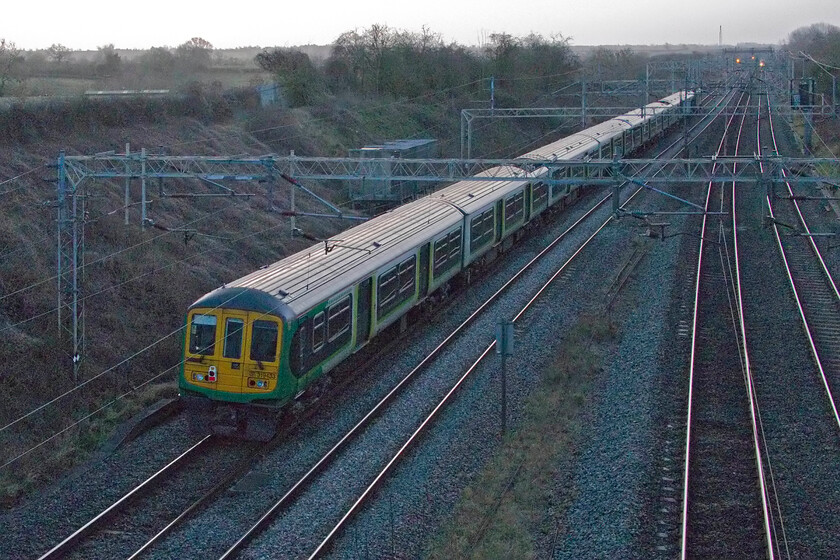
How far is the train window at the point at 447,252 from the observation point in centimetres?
1786

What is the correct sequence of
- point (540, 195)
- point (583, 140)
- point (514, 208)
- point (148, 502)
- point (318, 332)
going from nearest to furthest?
point (148, 502), point (318, 332), point (514, 208), point (540, 195), point (583, 140)

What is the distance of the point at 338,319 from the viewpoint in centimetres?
1335

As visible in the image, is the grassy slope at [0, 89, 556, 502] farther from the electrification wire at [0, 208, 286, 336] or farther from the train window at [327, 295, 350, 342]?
the train window at [327, 295, 350, 342]

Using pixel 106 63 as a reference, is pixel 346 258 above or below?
below

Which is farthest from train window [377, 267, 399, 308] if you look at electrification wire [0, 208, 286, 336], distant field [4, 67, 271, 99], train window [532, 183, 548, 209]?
distant field [4, 67, 271, 99]

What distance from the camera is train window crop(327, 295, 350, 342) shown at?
515 inches

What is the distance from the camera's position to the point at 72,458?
11.8 metres

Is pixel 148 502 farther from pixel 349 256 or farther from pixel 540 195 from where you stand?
pixel 540 195

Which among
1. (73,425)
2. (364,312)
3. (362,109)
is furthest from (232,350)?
(362,109)

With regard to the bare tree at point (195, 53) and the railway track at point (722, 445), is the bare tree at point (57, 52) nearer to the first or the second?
the bare tree at point (195, 53)

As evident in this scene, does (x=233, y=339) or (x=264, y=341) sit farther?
(x=233, y=339)

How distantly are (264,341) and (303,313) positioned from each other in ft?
2.13

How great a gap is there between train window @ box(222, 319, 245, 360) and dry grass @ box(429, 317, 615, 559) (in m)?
3.56

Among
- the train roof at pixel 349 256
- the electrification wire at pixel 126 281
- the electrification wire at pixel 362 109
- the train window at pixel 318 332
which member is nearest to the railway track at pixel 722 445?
the train roof at pixel 349 256
